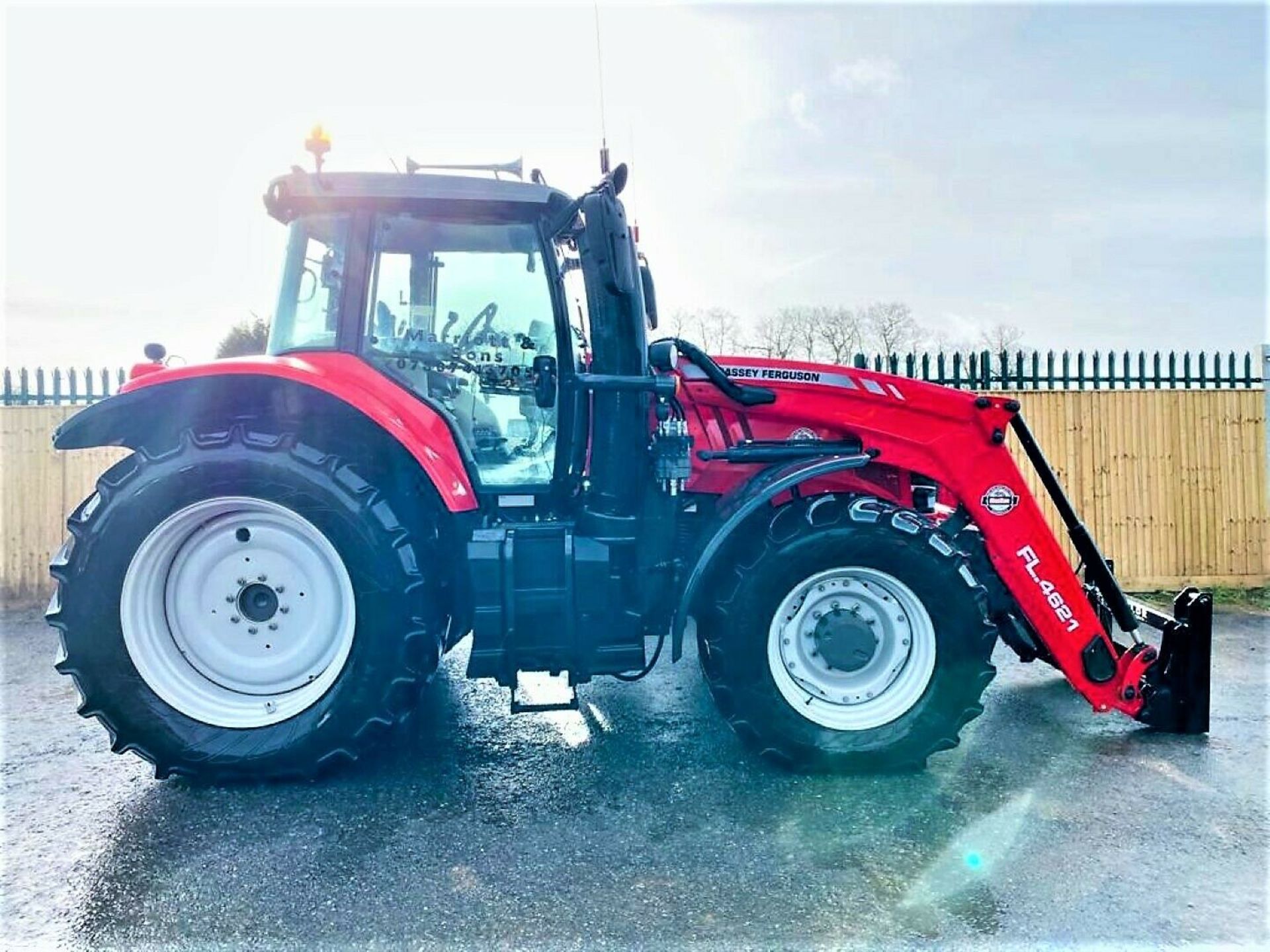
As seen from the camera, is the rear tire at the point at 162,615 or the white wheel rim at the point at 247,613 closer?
the rear tire at the point at 162,615

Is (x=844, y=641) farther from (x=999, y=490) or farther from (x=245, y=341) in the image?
(x=245, y=341)

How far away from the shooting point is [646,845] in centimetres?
280

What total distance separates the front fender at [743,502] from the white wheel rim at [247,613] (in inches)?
54.5

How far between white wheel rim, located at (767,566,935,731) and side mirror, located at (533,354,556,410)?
1.36m

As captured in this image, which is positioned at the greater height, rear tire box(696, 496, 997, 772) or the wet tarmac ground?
rear tire box(696, 496, 997, 772)

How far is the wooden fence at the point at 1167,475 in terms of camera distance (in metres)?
7.59

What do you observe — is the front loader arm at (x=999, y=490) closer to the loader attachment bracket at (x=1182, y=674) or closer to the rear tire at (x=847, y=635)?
the loader attachment bracket at (x=1182, y=674)

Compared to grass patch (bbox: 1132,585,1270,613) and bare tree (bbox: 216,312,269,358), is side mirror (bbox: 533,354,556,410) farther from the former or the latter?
grass patch (bbox: 1132,585,1270,613)

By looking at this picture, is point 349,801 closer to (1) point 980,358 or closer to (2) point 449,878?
(2) point 449,878

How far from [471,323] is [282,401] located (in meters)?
0.86

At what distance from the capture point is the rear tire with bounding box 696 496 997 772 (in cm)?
329

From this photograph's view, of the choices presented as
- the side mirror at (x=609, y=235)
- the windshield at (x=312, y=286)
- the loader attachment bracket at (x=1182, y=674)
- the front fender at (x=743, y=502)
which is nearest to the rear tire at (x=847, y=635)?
the front fender at (x=743, y=502)

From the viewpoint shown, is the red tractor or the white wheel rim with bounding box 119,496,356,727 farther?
the white wheel rim with bounding box 119,496,356,727

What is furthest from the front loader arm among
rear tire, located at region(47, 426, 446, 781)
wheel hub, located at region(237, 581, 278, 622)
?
wheel hub, located at region(237, 581, 278, 622)
